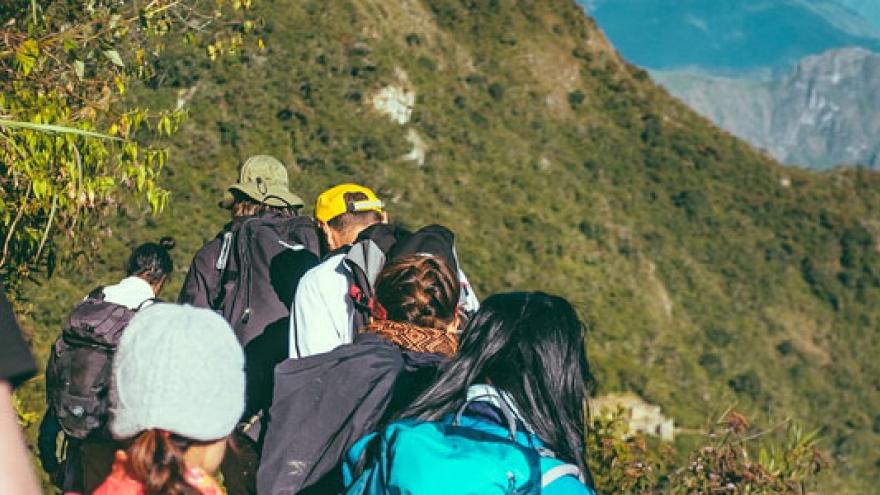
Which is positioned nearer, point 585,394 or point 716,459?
point 585,394

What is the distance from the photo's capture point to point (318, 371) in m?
3.25

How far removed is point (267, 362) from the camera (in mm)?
4387

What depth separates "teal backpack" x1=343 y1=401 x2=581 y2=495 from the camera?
95.4 inches

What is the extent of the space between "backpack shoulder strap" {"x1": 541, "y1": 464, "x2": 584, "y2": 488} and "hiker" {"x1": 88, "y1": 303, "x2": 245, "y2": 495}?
0.78 metres

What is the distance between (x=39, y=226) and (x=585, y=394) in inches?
135

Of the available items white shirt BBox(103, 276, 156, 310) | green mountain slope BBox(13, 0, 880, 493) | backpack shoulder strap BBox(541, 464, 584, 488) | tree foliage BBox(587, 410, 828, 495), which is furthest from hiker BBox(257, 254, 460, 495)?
green mountain slope BBox(13, 0, 880, 493)

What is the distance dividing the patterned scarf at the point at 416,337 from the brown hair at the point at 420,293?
29 millimetres

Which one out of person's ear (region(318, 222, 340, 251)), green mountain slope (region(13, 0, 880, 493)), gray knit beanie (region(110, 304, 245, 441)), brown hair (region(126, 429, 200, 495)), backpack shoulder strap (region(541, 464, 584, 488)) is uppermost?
gray knit beanie (region(110, 304, 245, 441))

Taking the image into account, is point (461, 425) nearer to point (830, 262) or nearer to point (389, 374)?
point (389, 374)

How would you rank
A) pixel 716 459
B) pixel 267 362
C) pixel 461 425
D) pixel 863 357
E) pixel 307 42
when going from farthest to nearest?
pixel 863 357 < pixel 307 42 < pixel 716 459 < pixel 267 362 < pixel 461 425

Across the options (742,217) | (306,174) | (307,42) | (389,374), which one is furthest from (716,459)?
(742,217)

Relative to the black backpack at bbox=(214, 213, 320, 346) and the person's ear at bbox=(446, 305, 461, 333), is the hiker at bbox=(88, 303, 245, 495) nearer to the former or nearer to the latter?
the person's ear at bbox=(446, 305, 461, 333)

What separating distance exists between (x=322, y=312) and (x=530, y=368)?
3.93ft

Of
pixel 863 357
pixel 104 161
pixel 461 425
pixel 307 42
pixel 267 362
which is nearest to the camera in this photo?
pixel 461 425
